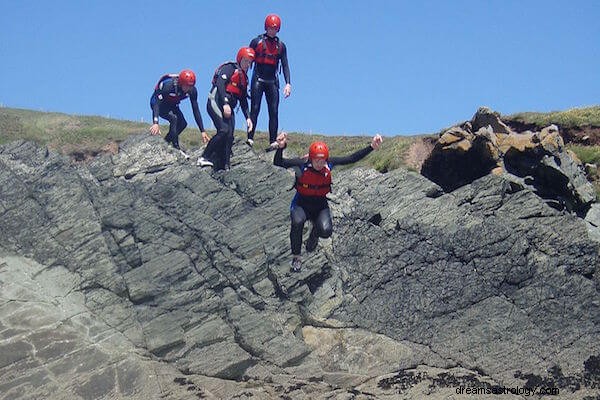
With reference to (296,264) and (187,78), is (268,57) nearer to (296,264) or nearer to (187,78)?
(187,78)

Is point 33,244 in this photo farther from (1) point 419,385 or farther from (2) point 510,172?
(2) point 510,172

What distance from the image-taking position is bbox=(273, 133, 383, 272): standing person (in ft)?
52.4

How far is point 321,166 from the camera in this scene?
16141 mm

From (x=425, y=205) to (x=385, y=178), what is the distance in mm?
2021

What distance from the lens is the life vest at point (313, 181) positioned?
641 inches

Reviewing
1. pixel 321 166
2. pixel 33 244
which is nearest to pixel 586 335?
pixel 321 166

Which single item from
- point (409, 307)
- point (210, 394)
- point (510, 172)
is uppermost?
point (510, 172)

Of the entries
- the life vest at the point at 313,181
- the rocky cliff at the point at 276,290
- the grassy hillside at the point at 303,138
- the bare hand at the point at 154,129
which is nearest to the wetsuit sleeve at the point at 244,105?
the rocky cliff at the point at 276,290

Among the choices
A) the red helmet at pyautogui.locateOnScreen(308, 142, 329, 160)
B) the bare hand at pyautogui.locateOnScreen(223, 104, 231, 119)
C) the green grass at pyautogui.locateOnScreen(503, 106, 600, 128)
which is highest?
→ the bare hand at pyautogui.locateOnScreen(223, 104, 231, 119)

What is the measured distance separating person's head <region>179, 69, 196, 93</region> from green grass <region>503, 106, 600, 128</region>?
12.1 meters

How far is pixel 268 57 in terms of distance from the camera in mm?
20609

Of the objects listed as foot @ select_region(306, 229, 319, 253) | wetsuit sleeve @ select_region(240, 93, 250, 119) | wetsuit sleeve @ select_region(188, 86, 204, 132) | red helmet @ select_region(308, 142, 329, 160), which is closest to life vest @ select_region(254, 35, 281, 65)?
wetsuit sleeve @ select_region(240, 93, 250, 119)

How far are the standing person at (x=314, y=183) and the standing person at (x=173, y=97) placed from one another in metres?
6.15

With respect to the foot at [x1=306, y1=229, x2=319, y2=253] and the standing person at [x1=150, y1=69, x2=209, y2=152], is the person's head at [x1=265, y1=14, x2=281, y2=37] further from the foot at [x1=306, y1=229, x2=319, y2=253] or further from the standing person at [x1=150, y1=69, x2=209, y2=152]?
the foot at [x1=306, y1=229, x2=319, y2=253]
